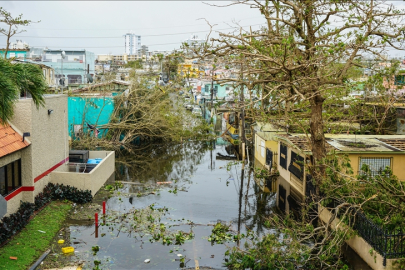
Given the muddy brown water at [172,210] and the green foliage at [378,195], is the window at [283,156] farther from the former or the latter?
the green foliage at [378,195]

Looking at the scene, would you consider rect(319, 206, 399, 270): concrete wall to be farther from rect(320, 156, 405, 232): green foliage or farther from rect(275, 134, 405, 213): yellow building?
rect(275, 134, 405, 213): yellow building

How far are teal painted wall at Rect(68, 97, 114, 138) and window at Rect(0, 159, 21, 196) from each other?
56.9ft

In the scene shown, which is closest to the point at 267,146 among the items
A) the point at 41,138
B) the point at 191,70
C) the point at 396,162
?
the point at 191,70

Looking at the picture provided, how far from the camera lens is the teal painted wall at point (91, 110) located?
33.2 m

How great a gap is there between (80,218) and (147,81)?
2213 centimetres

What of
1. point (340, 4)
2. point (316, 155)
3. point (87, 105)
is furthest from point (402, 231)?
point (87, 105)

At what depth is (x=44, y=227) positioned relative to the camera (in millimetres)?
14180

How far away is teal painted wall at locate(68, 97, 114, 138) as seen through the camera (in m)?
33.2

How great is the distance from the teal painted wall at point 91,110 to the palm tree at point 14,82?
2017 centimetres

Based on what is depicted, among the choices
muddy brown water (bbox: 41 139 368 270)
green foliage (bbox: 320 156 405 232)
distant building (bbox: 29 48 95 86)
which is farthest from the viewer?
distant building (bbox: 29 48 95 86)

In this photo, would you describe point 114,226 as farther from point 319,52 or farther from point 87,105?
point 87,105

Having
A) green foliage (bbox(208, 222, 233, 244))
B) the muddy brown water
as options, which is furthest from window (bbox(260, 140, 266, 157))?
green foliage (bbox(208, 222, 233, 244))

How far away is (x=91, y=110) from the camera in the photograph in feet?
112

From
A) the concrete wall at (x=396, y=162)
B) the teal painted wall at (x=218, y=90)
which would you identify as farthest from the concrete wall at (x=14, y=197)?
the teal painted wall at (x=218, y=90)
